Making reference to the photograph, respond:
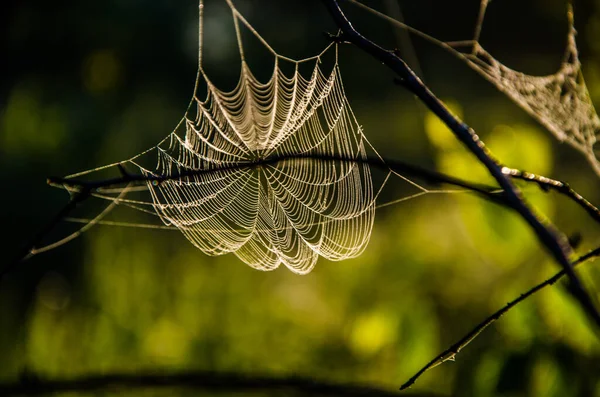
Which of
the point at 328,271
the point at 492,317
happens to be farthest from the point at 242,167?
the point at 328,271

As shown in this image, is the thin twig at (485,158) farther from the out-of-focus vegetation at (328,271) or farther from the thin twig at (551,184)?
the out-of-focus vegetation at (328,271)

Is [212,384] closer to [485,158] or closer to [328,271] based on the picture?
[485,158]

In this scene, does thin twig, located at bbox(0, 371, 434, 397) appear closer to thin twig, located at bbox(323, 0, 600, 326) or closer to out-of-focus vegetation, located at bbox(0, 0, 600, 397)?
thin twig, located at bbox(323, 0, 600, 326)

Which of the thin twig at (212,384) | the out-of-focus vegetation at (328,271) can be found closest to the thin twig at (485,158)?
the thin twig at (212,384)

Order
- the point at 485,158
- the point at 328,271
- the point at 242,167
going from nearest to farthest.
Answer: the point at 485,158 → the point at 242,167 → the point at 328,271

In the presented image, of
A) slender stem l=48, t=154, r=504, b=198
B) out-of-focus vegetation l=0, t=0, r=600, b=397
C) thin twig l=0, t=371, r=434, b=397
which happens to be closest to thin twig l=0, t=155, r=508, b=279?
slender stem l=48, t=154, r=504, b=198

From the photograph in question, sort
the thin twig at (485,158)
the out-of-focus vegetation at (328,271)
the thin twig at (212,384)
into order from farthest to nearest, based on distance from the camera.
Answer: the out-of-focus vegetation at (328,271) → the thin twig at (212,384) → the thin twig at (485,158)
